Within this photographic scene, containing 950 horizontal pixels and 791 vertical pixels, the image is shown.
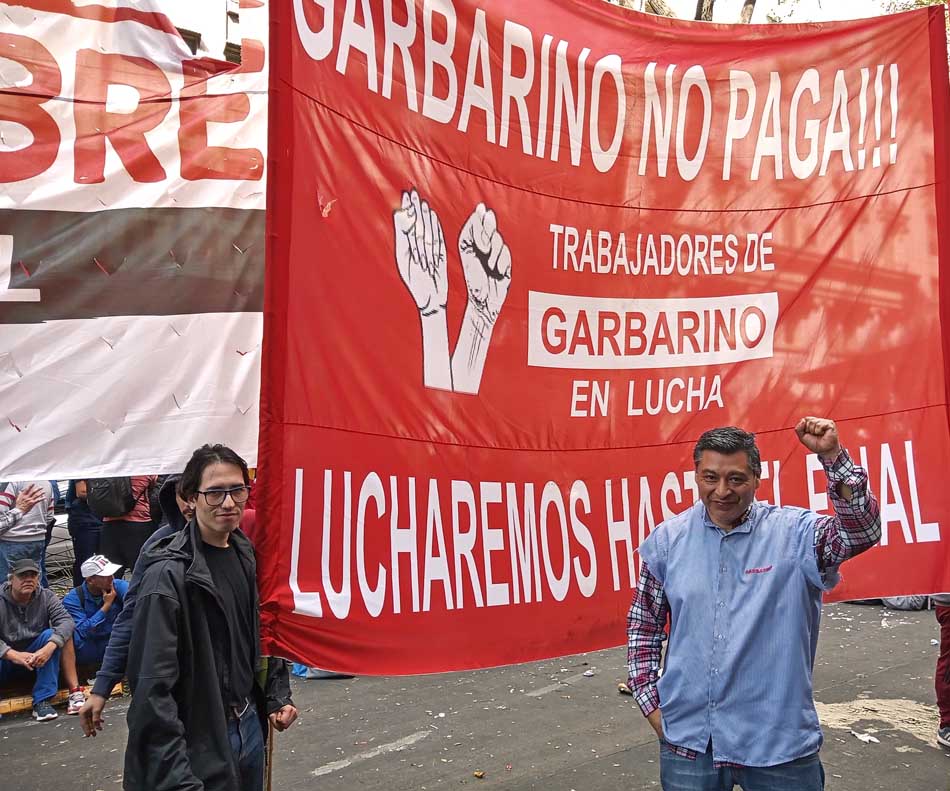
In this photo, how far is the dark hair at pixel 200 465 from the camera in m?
3.19

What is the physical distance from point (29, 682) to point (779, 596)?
21.1 feet

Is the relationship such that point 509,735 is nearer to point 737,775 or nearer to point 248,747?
point 248,747

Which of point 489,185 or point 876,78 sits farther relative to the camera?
point 876,78

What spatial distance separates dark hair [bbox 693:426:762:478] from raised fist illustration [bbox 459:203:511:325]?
3.67 feet

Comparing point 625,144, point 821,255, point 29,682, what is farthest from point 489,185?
point 29,682

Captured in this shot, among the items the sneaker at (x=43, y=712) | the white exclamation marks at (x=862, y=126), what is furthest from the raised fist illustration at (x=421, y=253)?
the sneaker at (x=43, y=712)

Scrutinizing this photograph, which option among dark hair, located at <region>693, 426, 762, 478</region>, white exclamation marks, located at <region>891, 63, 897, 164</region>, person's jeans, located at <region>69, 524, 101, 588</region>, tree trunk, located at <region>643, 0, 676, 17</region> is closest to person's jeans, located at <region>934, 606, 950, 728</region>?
white exclamation marks, located at <region>891, 63, 897, 164</region>

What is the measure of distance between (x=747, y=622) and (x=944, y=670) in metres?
3.36

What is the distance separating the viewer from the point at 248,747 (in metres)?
3.16

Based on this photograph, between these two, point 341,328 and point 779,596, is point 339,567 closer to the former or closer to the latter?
point 341,328

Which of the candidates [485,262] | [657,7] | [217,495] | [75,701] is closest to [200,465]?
[217,495]

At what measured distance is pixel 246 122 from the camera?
4301 millimetres

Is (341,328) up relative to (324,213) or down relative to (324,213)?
down

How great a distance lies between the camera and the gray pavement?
Result: 219 inches
